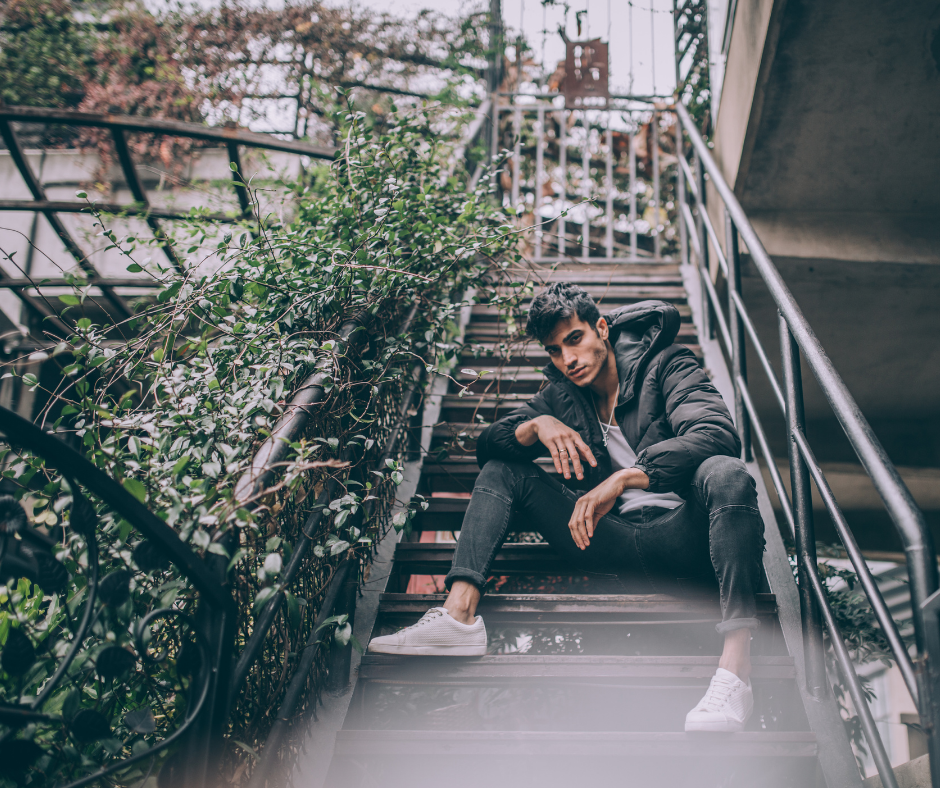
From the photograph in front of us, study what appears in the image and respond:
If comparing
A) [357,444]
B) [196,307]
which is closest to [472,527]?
[357,444]

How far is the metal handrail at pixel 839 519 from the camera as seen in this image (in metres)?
0.95

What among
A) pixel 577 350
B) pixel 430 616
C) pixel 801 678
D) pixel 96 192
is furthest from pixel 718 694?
pixel 96 192

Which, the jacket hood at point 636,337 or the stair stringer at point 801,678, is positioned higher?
the jacket hood at point 636,337

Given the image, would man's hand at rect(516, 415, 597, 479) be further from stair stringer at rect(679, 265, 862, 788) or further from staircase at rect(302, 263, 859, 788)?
stair stringer at rect(679, 265, 862, 788)

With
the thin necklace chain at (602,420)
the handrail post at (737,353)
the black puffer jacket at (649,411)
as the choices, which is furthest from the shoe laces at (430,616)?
the handrail post at (737,353)

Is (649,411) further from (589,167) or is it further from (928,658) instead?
(589,167)

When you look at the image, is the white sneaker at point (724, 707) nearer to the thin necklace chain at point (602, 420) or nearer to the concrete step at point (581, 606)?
the concrete step at point (581, 606)

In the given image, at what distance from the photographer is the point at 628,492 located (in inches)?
80.4

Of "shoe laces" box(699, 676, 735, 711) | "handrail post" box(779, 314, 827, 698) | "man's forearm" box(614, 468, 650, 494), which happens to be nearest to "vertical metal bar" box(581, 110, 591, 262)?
"handrail post" box(779, 314, 827, 698)

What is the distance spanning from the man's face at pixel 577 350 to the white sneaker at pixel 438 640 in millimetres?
900

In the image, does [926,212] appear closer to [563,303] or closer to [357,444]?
[563,303]

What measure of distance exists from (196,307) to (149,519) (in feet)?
3.43

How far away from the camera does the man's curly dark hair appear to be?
217cm

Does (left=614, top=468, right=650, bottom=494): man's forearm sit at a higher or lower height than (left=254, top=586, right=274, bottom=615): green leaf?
lower
